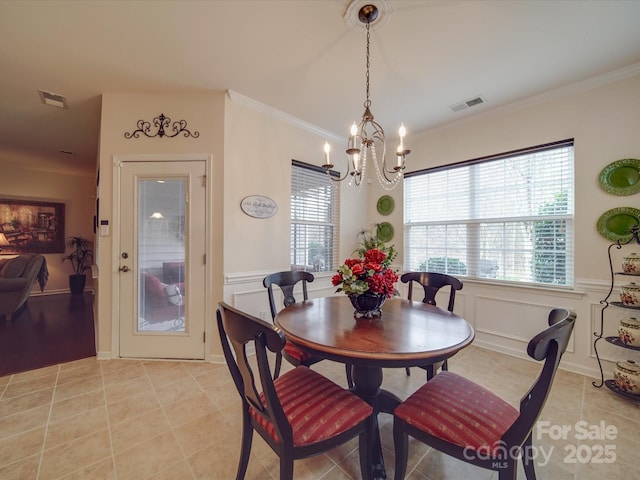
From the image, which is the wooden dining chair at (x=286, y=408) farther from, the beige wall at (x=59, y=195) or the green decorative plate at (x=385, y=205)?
the beige wall at (x=59, y=195)

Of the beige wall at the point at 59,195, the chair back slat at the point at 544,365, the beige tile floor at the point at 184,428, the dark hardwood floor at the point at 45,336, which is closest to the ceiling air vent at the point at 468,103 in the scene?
the chair back slat at the point at 544,365

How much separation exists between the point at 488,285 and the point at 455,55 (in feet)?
7.96

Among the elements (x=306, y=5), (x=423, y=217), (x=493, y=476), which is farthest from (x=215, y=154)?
(x=493, y=476)

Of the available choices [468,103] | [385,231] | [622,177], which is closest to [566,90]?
[468,103]

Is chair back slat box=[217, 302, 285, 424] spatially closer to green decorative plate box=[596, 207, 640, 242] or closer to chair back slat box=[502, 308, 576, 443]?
chair back slat box=[502, 308, 576, 443]

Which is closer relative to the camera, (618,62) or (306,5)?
(306,5)

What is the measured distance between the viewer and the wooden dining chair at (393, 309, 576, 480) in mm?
989

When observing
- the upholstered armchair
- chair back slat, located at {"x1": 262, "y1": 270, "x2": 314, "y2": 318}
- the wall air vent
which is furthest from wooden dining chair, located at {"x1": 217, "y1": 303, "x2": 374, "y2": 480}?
the upholstered armchair

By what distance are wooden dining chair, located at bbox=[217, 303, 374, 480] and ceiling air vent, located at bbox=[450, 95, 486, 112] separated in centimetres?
316

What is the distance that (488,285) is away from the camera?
3127 millimetres

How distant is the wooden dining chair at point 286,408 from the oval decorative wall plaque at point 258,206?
181cm

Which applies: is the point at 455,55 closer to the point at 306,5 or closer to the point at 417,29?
the point at 417,29

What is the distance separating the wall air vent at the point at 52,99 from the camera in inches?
110

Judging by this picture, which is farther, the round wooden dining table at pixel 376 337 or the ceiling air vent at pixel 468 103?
the ceiling air vent at pixel 468 103
